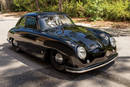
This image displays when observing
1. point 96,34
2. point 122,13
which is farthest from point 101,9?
point 96,34

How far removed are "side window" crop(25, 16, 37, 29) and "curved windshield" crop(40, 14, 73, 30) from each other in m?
0.26

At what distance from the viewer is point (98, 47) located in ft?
13.0

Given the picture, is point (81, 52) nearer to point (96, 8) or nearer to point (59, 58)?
point (59, 58)

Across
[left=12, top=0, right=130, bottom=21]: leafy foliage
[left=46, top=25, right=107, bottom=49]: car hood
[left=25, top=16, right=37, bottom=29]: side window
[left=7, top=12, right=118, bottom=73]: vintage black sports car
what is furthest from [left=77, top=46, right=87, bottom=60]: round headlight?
[left=12, top=0, right=130, bottom=21]: leafy foliage

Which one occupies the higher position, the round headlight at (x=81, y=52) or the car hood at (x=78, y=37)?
the car hood at (x=78, y=37)

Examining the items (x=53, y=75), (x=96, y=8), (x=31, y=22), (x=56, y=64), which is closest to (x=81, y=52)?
(x=56, y=64)

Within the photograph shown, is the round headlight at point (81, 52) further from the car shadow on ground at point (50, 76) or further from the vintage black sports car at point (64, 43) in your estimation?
the car shadow on ground at point (50, 76)

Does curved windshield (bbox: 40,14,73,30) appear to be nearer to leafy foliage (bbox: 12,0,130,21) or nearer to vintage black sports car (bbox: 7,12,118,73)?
vintage black sports car (bbox: 7,12,118,73)

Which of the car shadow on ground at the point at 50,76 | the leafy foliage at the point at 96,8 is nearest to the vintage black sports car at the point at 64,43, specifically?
the car shadow on ground at the point at 50,76

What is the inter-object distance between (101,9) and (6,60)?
971 cm

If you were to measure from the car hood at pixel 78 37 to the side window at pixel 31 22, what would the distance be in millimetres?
821

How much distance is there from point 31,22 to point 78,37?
73.8 inches

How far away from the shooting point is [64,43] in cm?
382

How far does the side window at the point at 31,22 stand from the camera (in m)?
5.02
